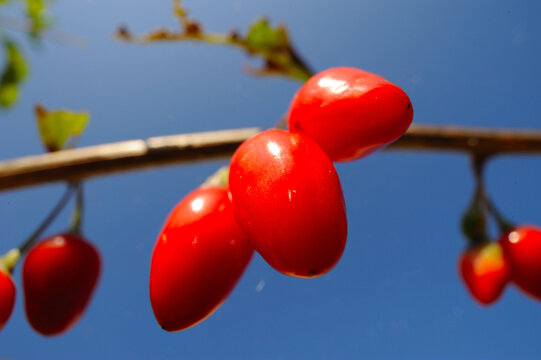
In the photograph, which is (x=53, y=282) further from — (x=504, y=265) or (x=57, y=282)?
(x=504, y=265)

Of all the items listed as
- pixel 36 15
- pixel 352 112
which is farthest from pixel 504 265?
pixel 36 15

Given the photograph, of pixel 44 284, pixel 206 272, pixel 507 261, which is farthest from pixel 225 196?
pixel 507 261

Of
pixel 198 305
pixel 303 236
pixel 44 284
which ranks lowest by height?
pixel 44 284

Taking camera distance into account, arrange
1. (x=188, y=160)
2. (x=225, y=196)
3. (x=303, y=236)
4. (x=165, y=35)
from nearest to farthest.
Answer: (x=303, y=236), (x=225, y=196), (x=188, y=160), (x=165, y=35)

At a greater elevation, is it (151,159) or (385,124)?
(385,124)

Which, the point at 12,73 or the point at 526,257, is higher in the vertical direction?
the point at 526,257

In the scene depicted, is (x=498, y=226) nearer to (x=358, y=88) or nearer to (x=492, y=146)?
(x=492, y=146)

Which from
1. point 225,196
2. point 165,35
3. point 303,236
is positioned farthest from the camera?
point 165,35
